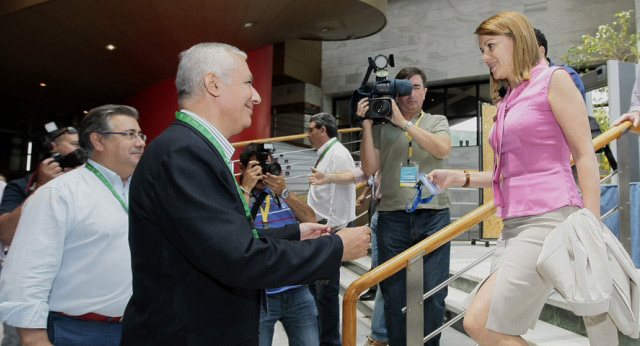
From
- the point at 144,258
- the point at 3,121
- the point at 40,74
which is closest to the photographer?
the point at 144,258

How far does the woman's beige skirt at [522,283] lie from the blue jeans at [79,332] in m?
1.42

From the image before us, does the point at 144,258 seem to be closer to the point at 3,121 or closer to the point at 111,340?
the point at 111,340

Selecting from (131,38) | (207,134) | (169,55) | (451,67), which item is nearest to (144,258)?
(207,134)

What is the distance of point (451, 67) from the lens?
1233 cm

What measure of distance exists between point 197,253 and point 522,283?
1.04 meters

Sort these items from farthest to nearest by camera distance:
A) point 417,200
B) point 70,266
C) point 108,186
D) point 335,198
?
point 335,198 → point 417,200 → point 108,186 → point 70,266

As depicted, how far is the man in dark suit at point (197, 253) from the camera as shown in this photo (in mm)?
1201

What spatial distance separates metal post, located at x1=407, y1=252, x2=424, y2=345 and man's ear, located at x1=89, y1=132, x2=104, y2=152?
4.88 ft

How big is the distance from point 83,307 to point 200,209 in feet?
3.22

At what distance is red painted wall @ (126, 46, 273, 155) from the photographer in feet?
35.5

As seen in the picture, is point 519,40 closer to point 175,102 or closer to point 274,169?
point 274,169

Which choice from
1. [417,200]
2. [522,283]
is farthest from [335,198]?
[522,283]

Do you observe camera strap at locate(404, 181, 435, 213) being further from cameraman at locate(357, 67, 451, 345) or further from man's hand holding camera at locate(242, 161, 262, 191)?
man's hand holding camera at locate(242, 161, 262, 191)

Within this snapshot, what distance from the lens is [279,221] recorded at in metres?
2.81
